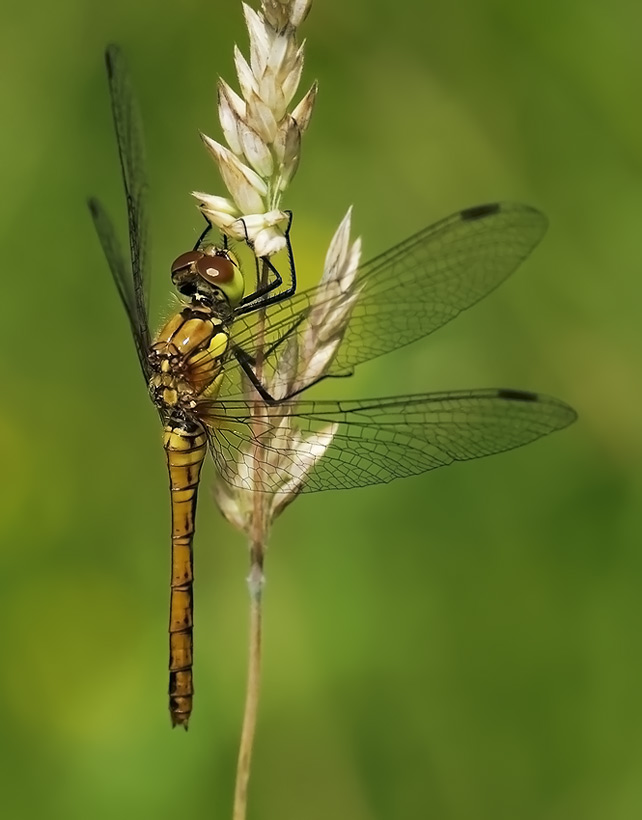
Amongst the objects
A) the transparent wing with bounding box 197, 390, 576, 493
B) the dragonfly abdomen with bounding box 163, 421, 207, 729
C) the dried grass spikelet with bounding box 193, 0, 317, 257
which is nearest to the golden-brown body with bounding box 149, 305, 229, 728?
the dragonfly abdomen with bounding box 163, 421, 207, 729

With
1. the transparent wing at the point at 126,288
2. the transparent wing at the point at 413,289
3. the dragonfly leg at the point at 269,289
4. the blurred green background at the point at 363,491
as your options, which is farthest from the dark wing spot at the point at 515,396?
the blurred green background at the point at 363,491

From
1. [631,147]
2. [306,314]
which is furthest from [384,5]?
[306,314]

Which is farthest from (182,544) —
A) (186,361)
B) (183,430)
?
(186,361)

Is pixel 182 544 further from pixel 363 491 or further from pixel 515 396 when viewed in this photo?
pixel 363 491

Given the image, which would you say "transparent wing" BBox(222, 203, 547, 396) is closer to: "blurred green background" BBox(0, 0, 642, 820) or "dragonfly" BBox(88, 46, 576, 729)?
"dragonfly" BBox(88, 46, 576, 729)

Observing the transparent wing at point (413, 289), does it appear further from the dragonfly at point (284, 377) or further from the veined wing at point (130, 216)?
the veined wing at point (130, 216)
